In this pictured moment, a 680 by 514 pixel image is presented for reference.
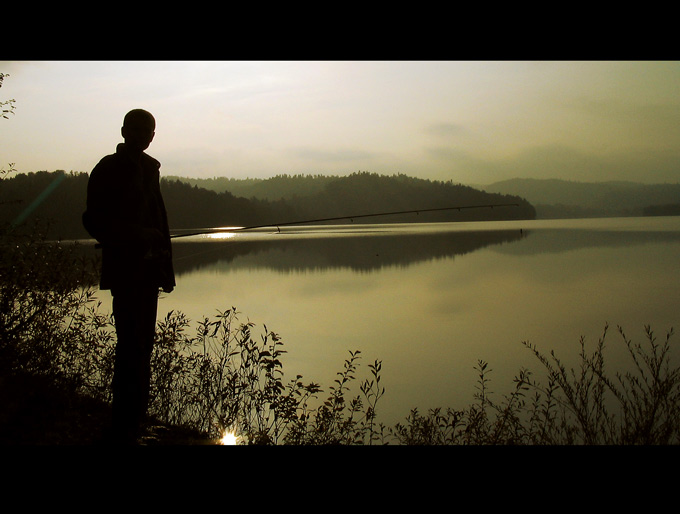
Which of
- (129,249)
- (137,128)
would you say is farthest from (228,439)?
(137,128)

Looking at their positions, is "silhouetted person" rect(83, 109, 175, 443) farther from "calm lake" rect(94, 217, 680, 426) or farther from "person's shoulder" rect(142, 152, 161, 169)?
"calm lake" rect(94, 217, 680, 426)

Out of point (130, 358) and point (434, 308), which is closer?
point (130, 358)

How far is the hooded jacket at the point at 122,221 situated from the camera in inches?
126

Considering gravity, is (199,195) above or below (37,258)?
above

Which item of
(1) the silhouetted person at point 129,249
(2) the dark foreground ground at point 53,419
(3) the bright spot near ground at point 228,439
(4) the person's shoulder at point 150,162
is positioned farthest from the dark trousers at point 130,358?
(3) the bright spot near ground at point 228,439

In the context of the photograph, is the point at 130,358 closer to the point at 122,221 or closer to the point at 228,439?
the point at 122,221

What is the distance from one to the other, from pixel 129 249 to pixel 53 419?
84.5 inches

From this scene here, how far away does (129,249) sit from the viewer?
10.7 ft

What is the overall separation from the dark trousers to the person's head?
0.95 metres
